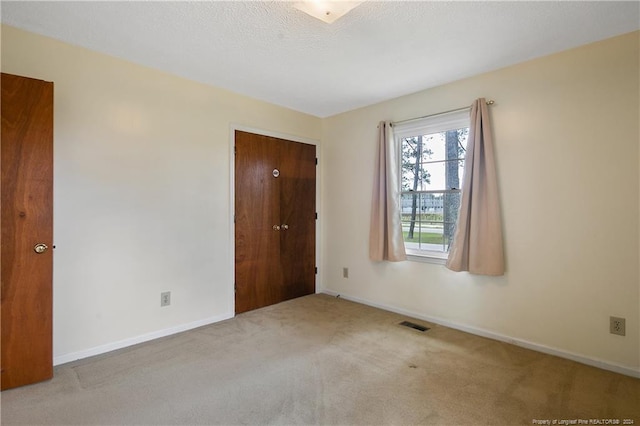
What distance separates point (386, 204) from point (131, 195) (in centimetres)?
249

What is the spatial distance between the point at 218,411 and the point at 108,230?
1702mm

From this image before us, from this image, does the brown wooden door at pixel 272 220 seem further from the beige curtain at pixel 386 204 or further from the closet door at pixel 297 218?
the beige curtain at pixel 386 204

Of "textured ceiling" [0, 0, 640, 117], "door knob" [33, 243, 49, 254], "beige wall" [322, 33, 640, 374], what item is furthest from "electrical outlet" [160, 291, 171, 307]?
"beige wall" [322, 33, 640, 374]

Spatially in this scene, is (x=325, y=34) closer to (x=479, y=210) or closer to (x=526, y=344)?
(x=479, y=210)

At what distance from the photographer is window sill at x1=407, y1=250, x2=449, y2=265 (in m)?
3.25

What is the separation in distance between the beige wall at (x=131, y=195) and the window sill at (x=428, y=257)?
1966mm

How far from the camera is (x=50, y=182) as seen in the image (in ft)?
7.07

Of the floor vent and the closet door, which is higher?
the closet door

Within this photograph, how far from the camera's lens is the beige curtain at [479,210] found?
2791 millimetres

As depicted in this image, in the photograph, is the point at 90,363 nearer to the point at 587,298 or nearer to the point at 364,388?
the point at 364,388

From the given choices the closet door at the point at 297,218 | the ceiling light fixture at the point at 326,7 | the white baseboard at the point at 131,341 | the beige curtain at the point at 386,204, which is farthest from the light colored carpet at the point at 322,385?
the ceiling light fixture at the point at 326,7

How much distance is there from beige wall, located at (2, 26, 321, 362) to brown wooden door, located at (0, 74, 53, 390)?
272 mm

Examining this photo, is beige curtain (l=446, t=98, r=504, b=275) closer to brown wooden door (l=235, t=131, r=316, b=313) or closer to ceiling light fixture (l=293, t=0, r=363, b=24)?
ceiling light fixture (l=293, t=0, r=363, b=24)

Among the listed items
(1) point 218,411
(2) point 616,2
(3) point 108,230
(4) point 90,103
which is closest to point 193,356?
(1) point 218,411
